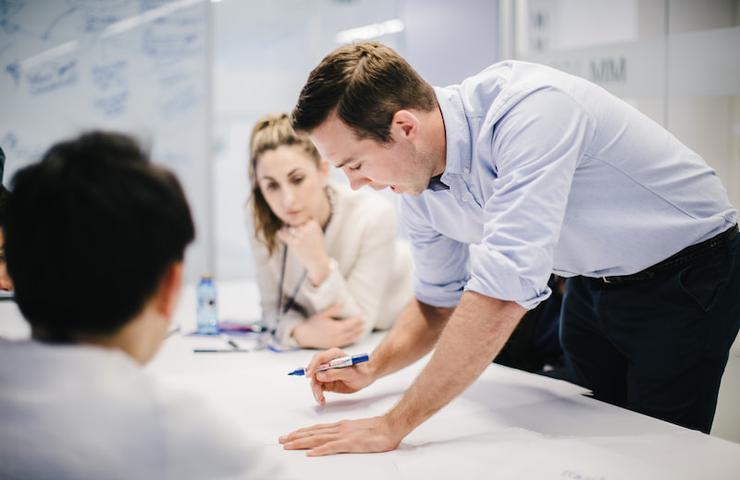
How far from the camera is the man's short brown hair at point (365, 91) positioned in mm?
1378

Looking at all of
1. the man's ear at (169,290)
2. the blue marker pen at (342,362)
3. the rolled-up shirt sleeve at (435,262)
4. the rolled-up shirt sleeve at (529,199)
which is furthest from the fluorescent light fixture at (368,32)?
the man's ear at (169,290)

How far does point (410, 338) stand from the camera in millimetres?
1705

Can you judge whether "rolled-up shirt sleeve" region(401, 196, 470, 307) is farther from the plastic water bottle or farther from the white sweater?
the plastic water bottle

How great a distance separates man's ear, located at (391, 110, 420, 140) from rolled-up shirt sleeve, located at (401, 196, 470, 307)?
30 centimetres

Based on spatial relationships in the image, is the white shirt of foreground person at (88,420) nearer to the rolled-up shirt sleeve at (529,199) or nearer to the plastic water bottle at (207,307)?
the rolled-up shirt sleeve at (529,199)

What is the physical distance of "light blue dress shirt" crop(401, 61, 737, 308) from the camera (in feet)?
3.86

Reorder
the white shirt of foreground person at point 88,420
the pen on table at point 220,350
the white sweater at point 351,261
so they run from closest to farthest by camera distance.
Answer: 1. the white shirt of foreground person at point 88,420
2. the pen on table at point 220,350
3. the white sweater at point 351,261

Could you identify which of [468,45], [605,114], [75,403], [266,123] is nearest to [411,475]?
[75,403]

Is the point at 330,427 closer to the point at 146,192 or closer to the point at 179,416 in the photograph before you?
the point at 179,416

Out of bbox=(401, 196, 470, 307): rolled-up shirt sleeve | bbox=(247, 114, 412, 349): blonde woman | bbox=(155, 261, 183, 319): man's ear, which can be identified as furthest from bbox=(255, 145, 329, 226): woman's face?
bbox=(155, 261, 183, 319): man's ear

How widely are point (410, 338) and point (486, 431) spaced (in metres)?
0.36

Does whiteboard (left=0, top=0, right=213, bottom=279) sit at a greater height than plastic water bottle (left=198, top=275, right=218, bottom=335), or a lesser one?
greater

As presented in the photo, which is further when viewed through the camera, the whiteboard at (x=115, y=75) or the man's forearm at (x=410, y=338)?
the whiteboard at (x=115, y=75)

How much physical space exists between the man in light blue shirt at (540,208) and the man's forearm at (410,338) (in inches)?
3.6
